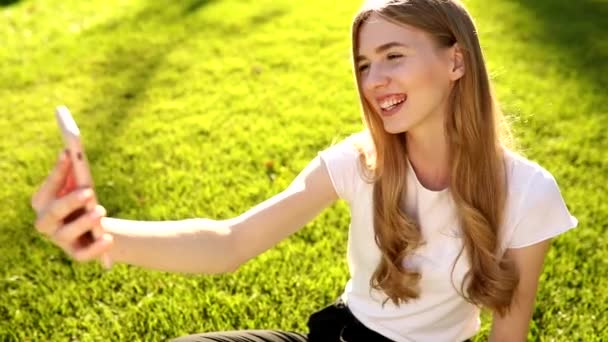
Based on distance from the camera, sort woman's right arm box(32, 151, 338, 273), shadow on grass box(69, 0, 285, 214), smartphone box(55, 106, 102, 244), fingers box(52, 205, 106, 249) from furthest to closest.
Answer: shadow on grass box(69, 0, 285, 214), woman's right arm box(32, 151, 338, 273), fingers box(52, 205, 106, 249), smartphone box(55, 106, 102, 244)

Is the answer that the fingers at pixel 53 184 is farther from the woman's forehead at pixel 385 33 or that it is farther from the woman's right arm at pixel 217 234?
the woman's forehead at pixel 385 33

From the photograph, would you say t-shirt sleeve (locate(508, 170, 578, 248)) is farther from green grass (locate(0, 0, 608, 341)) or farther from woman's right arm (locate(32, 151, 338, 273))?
green grass (locate(0, 0, 608, 341))

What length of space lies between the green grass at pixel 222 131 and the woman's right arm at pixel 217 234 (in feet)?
2.69

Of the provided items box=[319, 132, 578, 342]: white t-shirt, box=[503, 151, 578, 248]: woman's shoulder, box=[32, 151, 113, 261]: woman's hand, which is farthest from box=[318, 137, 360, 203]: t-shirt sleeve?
box=[32, 151, 113, 261]: woman's hand

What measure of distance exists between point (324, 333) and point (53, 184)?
3.64ft

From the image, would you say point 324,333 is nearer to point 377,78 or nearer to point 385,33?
point 377,78

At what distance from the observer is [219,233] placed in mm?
1943

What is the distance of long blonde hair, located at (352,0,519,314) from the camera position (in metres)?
1.84

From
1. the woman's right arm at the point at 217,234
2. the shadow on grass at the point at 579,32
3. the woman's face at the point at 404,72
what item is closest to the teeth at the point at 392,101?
the woman's face at the point at 404,72

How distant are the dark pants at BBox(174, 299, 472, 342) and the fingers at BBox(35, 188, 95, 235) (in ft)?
2.69

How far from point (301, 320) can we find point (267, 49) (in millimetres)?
3109

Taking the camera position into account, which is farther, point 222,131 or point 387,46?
point 222,131

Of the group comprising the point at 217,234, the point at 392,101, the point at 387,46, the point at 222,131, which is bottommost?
the point at 222,131

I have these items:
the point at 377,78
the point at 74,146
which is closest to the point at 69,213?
the point at 74,146
